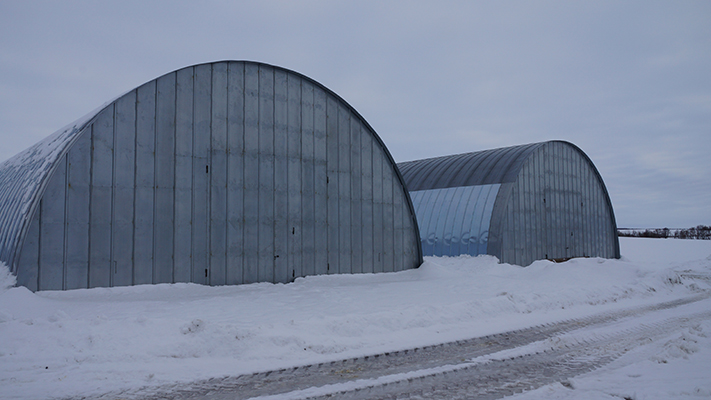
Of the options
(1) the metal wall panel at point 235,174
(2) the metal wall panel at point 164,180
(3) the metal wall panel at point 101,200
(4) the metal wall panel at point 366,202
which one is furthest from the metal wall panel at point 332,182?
(3) the metal wall panel at point 101,200

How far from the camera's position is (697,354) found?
891 cm

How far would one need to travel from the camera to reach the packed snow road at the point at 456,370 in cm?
700

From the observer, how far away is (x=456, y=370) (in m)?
8.23

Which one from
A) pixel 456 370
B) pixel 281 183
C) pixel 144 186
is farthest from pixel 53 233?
pixel 456 370

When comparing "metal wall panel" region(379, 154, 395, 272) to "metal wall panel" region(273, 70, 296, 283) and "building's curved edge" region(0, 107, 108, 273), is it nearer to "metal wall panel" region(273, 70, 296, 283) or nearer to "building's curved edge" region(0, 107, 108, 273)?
"metal wall panel" region(273, 70, 296, 283)

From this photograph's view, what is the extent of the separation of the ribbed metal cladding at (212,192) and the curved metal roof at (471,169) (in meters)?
7.97

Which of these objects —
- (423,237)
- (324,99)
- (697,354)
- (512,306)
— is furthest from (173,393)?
(423,237)

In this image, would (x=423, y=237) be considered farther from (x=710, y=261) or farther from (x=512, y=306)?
(x=710, y=261)

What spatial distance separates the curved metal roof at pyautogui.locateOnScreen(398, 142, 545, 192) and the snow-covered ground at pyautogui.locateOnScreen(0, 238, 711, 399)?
9.98 meters

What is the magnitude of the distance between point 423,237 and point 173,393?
859 inches

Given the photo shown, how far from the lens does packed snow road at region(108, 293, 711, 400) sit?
7000 millimetres

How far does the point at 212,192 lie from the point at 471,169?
17686 mm

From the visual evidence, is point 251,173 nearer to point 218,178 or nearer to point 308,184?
point 218,178

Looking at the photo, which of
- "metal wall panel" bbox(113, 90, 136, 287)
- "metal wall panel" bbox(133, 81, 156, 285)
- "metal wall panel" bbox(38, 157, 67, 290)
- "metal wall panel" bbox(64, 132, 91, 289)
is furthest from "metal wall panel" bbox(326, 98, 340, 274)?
"metal wall panel" bbox(38, 157, 67, 290)
